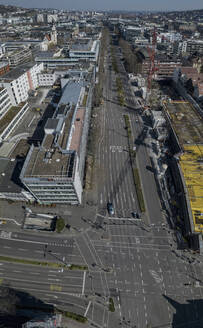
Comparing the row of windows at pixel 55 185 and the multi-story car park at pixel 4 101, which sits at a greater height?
the multi-story car park at pixel 4 101

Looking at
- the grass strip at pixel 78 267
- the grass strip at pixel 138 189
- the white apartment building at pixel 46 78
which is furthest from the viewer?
the white apartment building at pixel 46 78

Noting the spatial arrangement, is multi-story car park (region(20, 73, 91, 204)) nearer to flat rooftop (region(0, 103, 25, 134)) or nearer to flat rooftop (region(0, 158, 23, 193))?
flat rooftop (region(0, 158, 23, 193))

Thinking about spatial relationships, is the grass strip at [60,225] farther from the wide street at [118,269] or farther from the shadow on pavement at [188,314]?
the shadow on pavement at [188,314]

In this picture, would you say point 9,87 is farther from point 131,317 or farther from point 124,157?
point 131,317

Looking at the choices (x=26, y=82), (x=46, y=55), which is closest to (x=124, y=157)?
(x=26, y=82)

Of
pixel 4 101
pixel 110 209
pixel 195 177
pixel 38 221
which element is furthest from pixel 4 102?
pixel 195 177

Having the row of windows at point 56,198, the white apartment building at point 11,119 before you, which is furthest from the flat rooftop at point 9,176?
the white apartment building at point 11,119

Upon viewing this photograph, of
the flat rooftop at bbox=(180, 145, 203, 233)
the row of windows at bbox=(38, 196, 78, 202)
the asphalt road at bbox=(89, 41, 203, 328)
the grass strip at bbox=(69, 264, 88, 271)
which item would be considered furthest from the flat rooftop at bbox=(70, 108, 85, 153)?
the flat rooftop at bbox=(180, 145, 203, 233)
